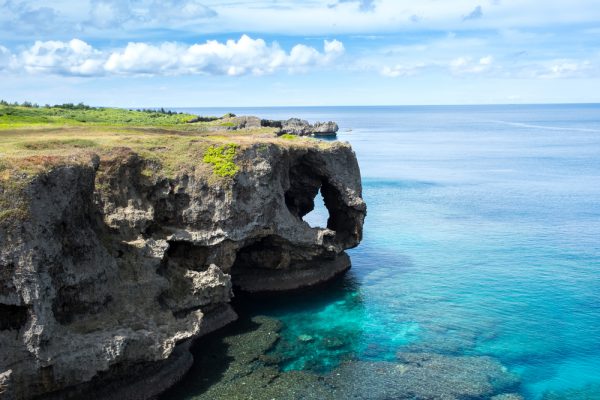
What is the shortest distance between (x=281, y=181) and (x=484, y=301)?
21005 mm

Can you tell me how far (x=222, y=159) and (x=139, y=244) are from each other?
10789 millimetres

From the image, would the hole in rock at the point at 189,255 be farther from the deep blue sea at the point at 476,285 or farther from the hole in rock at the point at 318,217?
the hole in rock at the point at 318,217

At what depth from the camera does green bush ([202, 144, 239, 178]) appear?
44.6m

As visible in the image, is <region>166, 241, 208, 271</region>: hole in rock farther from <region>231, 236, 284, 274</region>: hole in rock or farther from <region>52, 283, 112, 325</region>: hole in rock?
<region>52, 283, 112, 325</region>: hole in rock

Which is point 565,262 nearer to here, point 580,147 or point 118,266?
point 118,266

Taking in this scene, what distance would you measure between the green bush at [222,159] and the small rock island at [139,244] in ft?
0.35

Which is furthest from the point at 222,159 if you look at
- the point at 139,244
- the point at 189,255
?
the point at 139,244

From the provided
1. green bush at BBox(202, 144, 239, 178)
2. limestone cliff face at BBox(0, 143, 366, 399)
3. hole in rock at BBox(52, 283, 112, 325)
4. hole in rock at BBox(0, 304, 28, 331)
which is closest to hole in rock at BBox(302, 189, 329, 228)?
limestone cliff face at BBox(0, 143, 366, 399)

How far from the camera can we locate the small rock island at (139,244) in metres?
28.2

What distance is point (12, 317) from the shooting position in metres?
28.2

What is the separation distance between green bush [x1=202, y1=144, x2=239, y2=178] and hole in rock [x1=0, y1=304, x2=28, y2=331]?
1944 centimetres

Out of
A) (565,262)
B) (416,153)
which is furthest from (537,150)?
(565,262)

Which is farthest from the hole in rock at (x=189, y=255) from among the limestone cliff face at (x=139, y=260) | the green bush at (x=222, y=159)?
the green bush at (x=222, y=159)

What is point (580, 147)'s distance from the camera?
16475 centimetres
